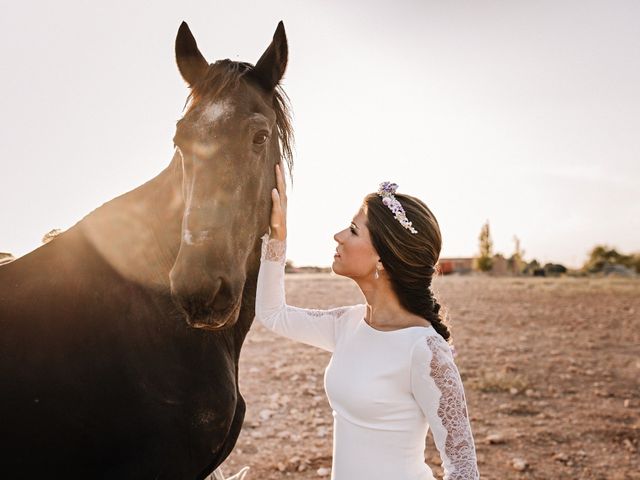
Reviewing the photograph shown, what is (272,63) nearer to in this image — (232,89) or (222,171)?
(232,89)

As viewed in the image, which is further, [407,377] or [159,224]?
[159,224]

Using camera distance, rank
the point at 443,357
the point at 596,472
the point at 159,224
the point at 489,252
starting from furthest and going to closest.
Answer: the point at 489,252 < the point at 596,472 < the point at 159,224 < the point at 443,357

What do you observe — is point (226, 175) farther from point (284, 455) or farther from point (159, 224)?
point (284, 455)

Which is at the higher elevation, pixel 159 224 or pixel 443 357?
pixel 159 224

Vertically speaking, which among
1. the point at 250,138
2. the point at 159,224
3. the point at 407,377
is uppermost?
the point at 250,138

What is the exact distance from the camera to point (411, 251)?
2.49m

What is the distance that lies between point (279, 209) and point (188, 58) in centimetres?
102

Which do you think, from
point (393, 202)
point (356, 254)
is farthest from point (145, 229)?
point (393, 202)

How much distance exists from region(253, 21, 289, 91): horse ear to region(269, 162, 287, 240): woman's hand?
0.48 metres

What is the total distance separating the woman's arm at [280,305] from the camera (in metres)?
2.80

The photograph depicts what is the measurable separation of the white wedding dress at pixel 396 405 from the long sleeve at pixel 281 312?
0.68 ft

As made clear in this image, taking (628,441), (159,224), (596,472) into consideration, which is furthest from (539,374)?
(159,224)

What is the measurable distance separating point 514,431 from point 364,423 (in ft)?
13.0

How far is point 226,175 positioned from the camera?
93.6 inches
